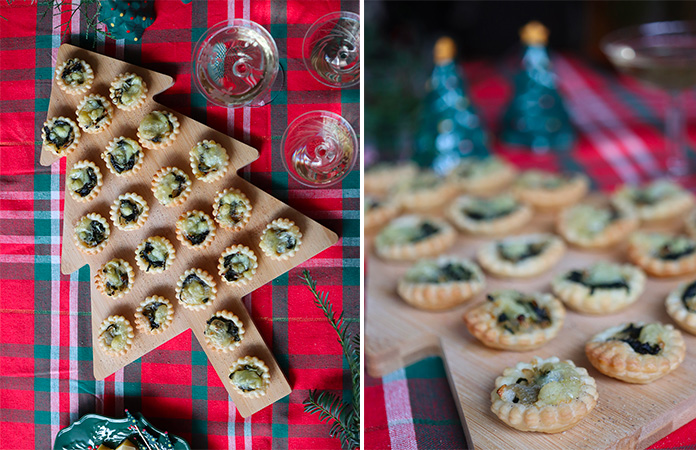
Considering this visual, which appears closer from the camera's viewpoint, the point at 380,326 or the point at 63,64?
the point at 63,64

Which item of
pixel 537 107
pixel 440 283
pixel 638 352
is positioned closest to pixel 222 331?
pixel 440 283

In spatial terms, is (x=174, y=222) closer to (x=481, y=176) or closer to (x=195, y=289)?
(x=195, y=289)

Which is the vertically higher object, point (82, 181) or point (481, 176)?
point (82, 181)

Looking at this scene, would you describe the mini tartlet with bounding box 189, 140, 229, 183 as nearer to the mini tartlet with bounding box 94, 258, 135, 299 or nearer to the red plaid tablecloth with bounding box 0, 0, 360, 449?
the red plaid tablecloth with bounding box 0, 0, 360, 449

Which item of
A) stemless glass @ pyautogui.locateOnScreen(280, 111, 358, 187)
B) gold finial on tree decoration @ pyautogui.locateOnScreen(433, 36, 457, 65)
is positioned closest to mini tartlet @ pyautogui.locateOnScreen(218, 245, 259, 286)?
stemless glass @ pyautogui.locateOnScreen(280, 111, 358, 187)

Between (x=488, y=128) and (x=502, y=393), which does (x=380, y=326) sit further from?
(x=488, y=128)

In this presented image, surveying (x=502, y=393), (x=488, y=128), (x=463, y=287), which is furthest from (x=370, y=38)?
(x=502, y=393)
